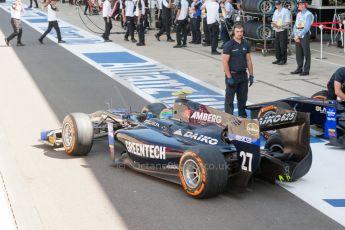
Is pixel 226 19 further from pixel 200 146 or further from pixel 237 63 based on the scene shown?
pixel 200 146

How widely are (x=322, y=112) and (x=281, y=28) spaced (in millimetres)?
8089

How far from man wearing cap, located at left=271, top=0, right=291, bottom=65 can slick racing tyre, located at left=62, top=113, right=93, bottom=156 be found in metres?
10.2

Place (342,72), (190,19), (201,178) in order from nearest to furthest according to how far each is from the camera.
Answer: (201,178) → (342,72) → (190,19)

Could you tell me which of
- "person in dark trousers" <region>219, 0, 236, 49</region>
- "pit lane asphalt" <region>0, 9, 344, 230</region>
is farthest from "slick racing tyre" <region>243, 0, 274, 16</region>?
"pit lane asphalt" <region>0, 9, 344, 230</region>

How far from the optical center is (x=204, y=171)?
23.8ft

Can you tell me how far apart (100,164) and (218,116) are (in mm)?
1826

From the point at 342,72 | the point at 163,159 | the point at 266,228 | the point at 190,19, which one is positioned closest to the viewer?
the point at 266,228

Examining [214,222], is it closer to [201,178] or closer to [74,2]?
[201,178]

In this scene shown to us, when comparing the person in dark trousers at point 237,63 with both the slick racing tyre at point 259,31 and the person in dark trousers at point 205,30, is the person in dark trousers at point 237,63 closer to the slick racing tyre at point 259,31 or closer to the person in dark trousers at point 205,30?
the slick racing tyre at point 259,31

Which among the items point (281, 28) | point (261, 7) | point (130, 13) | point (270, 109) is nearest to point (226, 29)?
point (261, 7)

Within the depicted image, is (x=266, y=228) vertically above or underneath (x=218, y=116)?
underneath

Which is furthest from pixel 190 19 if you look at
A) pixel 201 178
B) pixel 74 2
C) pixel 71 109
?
pixel 74 2

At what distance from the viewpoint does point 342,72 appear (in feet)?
34.2

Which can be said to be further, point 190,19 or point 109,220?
point 190,19
